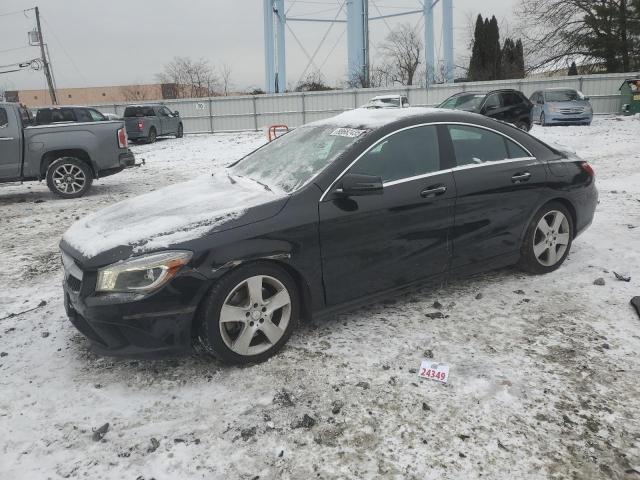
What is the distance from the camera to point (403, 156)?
3.88 m

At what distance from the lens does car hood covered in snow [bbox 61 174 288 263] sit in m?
3.12

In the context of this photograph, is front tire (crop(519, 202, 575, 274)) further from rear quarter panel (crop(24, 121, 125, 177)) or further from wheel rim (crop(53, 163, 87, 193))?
wheel rim (crop(53, 163, 87, 193))

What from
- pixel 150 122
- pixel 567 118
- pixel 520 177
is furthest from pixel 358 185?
pixel 150 122

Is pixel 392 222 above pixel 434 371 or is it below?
above

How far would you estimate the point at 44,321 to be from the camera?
13.5 ft

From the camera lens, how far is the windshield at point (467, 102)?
15.3 metres

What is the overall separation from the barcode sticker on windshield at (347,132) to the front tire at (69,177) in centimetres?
718

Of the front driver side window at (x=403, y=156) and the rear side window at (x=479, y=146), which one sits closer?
the front driver side window at (x=403, y=156)

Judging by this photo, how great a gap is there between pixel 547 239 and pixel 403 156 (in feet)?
5.53

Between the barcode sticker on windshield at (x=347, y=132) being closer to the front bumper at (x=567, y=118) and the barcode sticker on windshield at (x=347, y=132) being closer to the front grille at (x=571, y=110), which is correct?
the front bumper at (x=567, y=118)

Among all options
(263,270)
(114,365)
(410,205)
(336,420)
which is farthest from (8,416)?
(410,205)

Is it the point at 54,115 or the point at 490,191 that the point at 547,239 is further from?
the point at 54,115

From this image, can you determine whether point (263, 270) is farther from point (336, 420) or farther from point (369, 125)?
point (369, 125)

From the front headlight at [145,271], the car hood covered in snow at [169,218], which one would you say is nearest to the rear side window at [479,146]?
the car hood covered in snow at [169,218]
